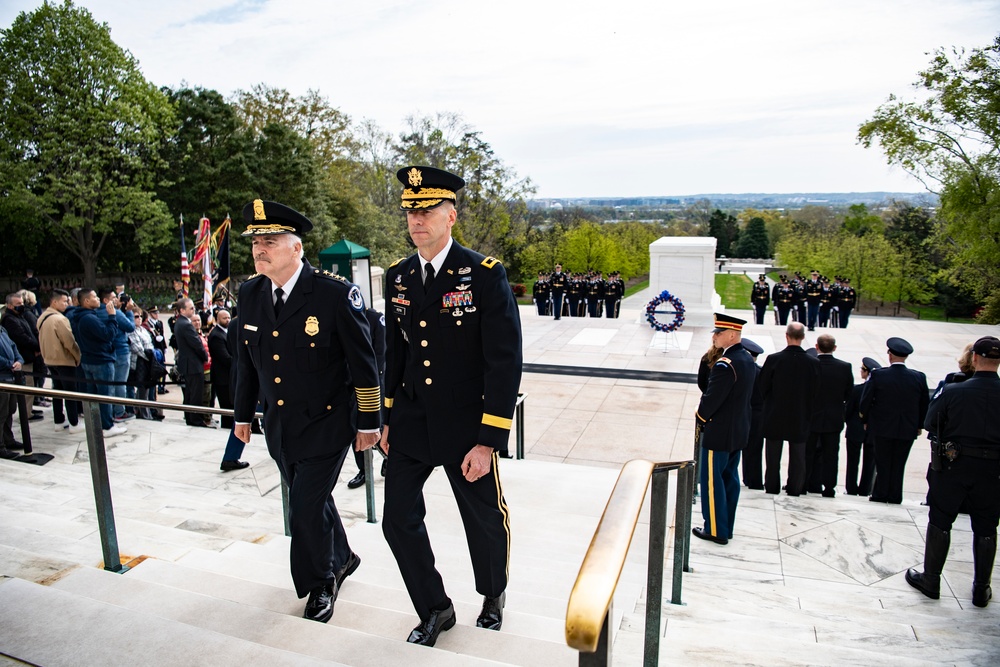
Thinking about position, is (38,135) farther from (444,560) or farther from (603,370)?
(444,560)

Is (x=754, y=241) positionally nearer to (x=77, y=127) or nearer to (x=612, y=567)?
(x=77, y=127)

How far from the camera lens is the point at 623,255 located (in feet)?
177

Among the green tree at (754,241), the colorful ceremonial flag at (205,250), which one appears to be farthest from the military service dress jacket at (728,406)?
the green tree at (754,241)

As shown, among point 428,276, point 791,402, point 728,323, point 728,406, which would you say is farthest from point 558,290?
point 428,276

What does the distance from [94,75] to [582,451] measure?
27.2 meters

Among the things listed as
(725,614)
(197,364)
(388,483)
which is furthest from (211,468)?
(725,614)

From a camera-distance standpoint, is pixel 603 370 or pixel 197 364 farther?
pixel 603 370

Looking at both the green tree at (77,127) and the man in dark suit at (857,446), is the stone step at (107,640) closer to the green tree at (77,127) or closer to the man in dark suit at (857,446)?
the man in dark suit at (857,446)

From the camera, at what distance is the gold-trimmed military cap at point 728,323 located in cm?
512

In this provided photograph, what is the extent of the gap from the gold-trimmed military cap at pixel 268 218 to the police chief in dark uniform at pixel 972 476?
13.5 feet

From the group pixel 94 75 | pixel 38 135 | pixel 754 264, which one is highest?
pixel 94 75

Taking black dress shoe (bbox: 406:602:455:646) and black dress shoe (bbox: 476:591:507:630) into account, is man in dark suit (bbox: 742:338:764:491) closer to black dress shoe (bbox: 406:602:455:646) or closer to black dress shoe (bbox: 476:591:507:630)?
black dress shoe (bbox: 476:591:507:630)

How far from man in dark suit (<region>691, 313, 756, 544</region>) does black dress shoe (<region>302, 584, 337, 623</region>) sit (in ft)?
9.59

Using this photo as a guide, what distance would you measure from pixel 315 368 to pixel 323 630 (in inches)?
44.1
